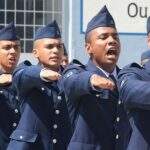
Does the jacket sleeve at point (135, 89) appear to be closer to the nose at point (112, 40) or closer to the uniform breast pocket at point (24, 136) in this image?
the nose at point (112, 40)

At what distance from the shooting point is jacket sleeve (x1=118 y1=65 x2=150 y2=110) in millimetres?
3146

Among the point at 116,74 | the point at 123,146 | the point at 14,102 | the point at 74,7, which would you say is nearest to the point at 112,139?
the point at 123,146

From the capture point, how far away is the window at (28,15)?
8.54 meters

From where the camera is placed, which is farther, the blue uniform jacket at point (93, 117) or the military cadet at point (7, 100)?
the military cadet at point (7, 100)

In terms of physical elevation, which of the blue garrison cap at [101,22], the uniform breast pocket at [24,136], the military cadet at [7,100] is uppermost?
the blue garrison cap at [101,22]

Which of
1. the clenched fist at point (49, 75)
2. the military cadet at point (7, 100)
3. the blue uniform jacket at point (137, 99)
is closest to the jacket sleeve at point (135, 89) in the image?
the blue uniform jacket at point (137, 99)

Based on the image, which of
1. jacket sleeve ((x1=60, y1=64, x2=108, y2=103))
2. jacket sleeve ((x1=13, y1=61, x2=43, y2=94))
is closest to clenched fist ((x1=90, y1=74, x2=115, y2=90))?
jacket sleeve ((x1=60, y1=64, x2=108, y2=103))

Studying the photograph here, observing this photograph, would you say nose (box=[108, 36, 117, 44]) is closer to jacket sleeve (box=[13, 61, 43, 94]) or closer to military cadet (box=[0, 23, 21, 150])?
jacket sleeve (box=[13, 61, 43, 94])

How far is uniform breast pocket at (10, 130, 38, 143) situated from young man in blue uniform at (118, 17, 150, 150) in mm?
1009

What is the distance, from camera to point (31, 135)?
4.36 meters

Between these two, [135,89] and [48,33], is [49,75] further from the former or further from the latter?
[48,33]

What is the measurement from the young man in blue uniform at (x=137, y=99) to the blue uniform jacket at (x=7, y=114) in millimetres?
1483

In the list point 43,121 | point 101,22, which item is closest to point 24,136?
point 43,121

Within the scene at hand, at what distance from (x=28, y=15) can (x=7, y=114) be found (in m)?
3.93
